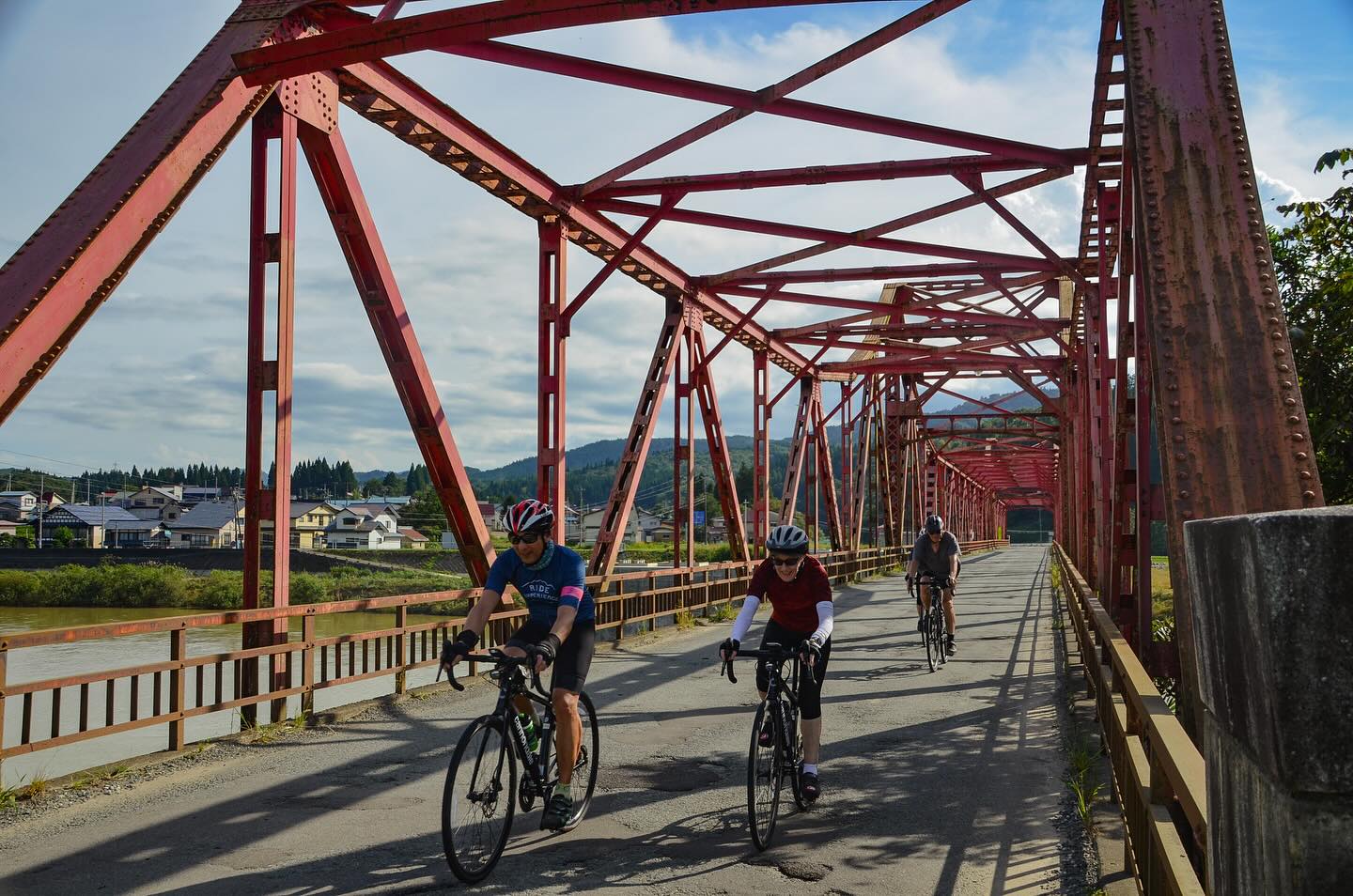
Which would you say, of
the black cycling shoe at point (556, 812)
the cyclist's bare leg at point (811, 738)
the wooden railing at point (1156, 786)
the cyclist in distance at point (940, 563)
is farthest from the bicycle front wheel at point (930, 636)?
the black cycling shoe at point (556, 812)

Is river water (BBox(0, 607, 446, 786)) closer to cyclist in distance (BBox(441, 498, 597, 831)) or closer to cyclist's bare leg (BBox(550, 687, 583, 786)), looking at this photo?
cyclist in distance (BBox(441, 498, 597, 831))

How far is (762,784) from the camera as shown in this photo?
5.62 metres

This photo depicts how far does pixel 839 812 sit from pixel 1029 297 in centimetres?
1700

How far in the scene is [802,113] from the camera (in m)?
10.2

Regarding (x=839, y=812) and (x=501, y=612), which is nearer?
(x=839, y=812)

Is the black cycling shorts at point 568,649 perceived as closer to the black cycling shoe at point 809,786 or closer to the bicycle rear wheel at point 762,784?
the bicycle rear wheel at point 762,784

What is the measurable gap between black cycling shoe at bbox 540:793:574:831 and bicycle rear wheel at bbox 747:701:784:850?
0.92 metres

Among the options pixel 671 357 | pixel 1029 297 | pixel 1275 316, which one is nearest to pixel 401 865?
pixel 1275 316

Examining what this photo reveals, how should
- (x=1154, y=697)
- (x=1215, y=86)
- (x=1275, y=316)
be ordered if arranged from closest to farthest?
(x=1275, y=316) → (x=1154, y=697) → (x=1215, y=86)

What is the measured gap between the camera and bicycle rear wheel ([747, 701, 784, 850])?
5.38m

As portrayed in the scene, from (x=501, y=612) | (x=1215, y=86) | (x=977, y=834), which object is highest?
(x=1215, y=86)

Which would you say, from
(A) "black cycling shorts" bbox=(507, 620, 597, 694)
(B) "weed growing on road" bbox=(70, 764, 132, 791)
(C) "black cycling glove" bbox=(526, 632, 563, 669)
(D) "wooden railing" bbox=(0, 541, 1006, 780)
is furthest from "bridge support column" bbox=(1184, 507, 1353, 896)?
(B) "weed growing on road" bbox=(70, 764, 132, 791)

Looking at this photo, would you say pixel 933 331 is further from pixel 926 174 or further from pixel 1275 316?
pixel 1275 316

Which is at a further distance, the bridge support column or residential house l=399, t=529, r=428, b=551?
residential house l=399, t=529, r=428, b=551
